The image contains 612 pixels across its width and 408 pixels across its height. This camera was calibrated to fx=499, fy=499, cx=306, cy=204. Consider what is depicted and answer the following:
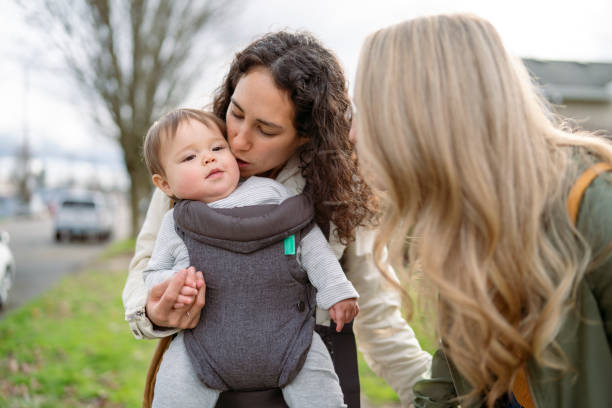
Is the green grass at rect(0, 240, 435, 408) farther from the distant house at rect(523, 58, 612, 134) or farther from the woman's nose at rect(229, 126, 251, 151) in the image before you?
the distant house at rect(523, 58, 612, 134)

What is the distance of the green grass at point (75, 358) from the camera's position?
14.4 feet

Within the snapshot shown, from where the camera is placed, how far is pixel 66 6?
13.4 metres

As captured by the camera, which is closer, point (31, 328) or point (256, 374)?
point (256, 374)

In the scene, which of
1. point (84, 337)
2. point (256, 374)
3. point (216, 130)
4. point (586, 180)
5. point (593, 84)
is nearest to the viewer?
point (586, 180)

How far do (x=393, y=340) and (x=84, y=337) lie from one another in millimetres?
5289

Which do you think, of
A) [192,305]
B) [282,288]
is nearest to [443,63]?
[282,288]

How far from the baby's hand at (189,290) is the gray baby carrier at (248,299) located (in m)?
0.05

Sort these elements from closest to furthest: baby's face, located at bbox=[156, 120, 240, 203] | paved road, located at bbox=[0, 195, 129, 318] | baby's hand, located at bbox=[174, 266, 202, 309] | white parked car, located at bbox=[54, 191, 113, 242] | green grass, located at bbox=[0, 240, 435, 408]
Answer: baby's hand, located at bbox=[174, 266, 202, 309] → baby's face, located at bbox=[156, 120, 240, 203] → green grass, located at bbox=[0, 240, 435, 408] → paved road, located at bbox=[0, 195, 129, 318] → white parked car, located at bbox=[54, 191, 113, 242]

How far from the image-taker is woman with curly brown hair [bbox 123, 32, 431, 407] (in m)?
1.87

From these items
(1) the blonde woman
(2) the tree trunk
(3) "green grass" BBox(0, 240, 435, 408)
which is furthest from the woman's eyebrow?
(2) the tree trunk

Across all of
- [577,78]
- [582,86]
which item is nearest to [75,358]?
[582,86]

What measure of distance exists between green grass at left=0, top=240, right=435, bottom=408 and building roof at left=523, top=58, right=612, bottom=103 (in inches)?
369

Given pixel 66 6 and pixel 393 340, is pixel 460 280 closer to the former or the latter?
pixel 393 340

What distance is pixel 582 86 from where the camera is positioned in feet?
41.1
